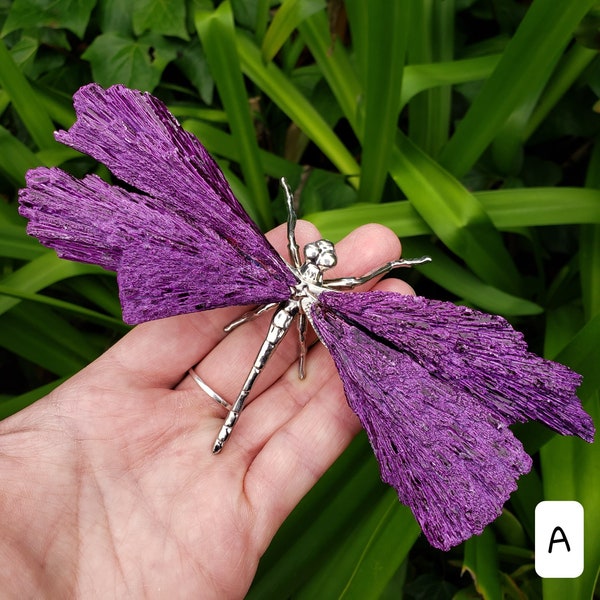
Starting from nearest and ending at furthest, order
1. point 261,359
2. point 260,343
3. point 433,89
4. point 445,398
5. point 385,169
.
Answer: point 445,398
point 261,359
point 260,343
point 385,169
point 433,89

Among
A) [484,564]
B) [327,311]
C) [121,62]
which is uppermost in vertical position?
[121,62]

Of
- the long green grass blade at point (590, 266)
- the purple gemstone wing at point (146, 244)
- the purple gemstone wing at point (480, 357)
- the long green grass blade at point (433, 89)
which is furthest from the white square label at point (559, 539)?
the long green grass blade at point (433, 89)

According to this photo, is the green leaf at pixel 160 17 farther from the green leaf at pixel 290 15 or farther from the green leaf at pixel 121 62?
the green leaf at pixel 290 15

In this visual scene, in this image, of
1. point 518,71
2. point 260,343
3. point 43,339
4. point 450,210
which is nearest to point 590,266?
point 450,210

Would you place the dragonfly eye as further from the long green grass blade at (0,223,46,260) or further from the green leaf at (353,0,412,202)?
the long green grass blade at (0,223,46,260)

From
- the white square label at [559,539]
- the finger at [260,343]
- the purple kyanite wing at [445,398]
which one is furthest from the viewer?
the finger at [260,343]

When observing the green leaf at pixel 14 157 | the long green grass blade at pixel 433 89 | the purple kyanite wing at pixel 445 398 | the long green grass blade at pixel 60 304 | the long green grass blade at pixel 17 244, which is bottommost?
the purple kyanite wing at pixel 445 398

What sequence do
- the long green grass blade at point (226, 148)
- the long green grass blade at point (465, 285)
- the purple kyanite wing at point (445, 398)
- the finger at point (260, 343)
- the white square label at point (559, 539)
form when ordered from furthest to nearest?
the long green grass blade at point (226, 148) < the long green grass blade at point (465, 285) < the finger at point (260, 343) < the white square label at point (559, 539) < the purple kyanite wing at point (445, 398)

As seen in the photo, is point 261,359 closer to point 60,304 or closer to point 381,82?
point 60,304
